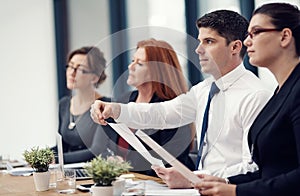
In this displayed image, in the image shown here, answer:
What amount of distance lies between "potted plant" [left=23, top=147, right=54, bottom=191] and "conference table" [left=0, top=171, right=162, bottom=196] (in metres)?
0.04

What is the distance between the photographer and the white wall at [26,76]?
5.62 meters

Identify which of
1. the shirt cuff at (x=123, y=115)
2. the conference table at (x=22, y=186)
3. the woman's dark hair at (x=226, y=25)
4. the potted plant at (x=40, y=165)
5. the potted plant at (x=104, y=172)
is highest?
the woman's dark hair at (x=226, y=25)

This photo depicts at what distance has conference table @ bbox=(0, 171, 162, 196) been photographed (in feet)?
7.35

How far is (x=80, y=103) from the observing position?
→ 13.3ft

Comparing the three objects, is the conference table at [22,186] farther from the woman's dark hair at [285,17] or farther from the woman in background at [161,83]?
the woman's dark hair at [285,17]

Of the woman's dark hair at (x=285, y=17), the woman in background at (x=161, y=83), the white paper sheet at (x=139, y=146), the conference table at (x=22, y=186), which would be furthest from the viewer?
the woman in background at (x=161, y=83)

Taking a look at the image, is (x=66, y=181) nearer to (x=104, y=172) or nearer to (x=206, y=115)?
(x=104, y=172)

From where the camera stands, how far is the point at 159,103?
2.79 meters

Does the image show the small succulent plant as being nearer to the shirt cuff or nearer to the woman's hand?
the woman's hand

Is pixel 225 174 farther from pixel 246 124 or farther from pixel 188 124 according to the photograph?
pixel 188 124

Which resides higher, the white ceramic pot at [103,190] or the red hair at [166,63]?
the red hair at [166,63]

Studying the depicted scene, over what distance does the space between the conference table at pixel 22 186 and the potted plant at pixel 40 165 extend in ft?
0.12

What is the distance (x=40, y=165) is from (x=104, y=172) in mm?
620

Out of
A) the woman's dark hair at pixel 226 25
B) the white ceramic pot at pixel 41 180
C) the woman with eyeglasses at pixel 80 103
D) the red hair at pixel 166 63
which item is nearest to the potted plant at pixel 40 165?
the white ceramic pot at pixel 41 180
